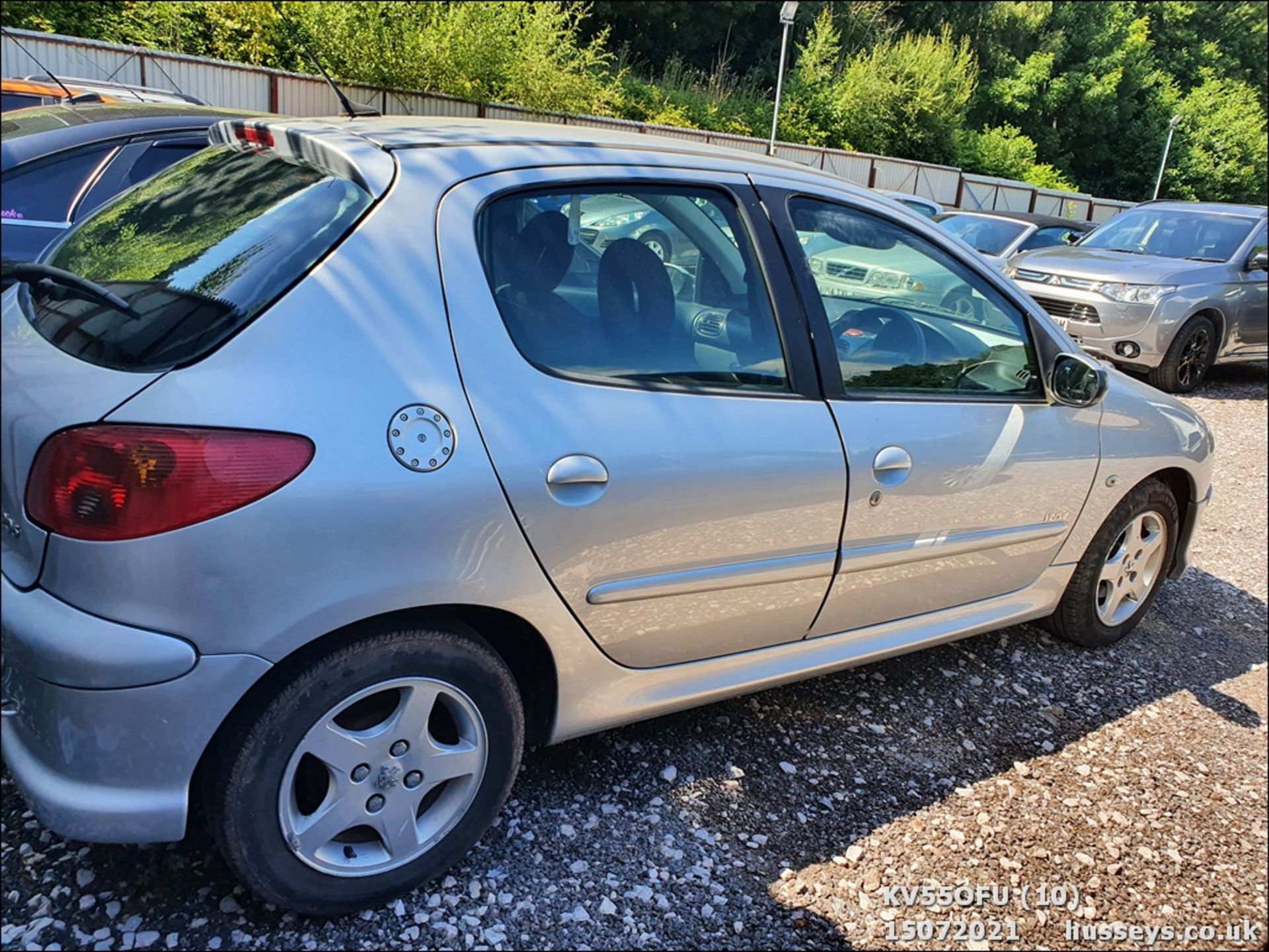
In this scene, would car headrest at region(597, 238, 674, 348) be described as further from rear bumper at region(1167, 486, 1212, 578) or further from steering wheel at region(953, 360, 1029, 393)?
rear bumper at region(1167, 486, 1212, 578)

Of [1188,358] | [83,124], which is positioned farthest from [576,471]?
[1188,358]

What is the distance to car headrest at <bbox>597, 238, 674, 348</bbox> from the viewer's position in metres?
2.53

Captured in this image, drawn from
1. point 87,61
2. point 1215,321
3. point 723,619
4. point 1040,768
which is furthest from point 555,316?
point 87,61

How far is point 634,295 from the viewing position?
2.60m

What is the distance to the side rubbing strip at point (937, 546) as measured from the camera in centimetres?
289

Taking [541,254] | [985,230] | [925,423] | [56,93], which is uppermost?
[56,93]

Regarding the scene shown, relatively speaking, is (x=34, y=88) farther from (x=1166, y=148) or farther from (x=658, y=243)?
(x=1166, y=148)

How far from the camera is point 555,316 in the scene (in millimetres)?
2389

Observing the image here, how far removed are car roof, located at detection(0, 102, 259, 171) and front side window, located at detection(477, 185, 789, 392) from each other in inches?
108

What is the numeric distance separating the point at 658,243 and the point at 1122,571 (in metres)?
2.50

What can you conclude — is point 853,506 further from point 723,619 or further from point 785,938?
point 785,938

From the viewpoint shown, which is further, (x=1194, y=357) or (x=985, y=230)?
(x=985, y=230)

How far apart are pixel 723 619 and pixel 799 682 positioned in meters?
0.96

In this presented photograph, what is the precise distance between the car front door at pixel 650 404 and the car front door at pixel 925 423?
12 cm
